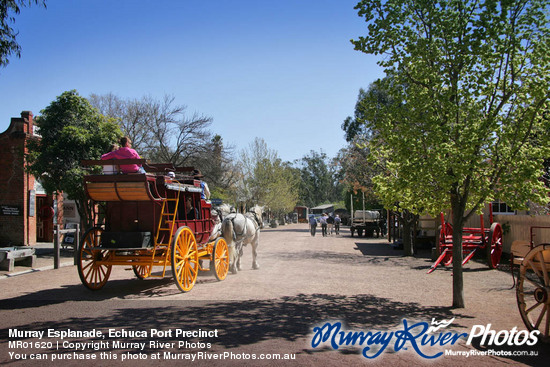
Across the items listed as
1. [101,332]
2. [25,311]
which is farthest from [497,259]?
[25,311]

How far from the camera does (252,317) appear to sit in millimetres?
6988

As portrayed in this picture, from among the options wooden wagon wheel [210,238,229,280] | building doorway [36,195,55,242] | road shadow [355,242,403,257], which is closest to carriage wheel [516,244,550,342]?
wooden wagon wheel [210,238,229,280]

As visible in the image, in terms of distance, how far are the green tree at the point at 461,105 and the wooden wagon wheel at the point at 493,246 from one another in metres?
5.72

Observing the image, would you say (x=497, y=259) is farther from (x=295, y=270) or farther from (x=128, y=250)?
(x=128, y=250)

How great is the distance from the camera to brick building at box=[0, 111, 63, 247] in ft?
67.2

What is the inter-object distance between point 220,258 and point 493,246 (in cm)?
876

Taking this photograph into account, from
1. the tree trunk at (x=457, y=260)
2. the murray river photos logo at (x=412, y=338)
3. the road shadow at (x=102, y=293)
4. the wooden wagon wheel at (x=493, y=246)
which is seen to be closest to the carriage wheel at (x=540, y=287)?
the murray river photos logo at (x=412, y=338)

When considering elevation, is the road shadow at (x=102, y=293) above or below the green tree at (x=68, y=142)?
below

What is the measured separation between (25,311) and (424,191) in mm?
7586

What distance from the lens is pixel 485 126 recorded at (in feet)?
23.4

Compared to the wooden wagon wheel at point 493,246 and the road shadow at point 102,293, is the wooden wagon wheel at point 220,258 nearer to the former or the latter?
the road shadow at point 102,293

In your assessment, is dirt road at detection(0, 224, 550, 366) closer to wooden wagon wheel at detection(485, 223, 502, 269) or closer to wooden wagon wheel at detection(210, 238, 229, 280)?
wooden wagon wheel at detection(210, 238, 229, 280)

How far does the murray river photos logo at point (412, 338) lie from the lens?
552 centimetres

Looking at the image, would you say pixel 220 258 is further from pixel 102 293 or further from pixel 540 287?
pixel 540 287
